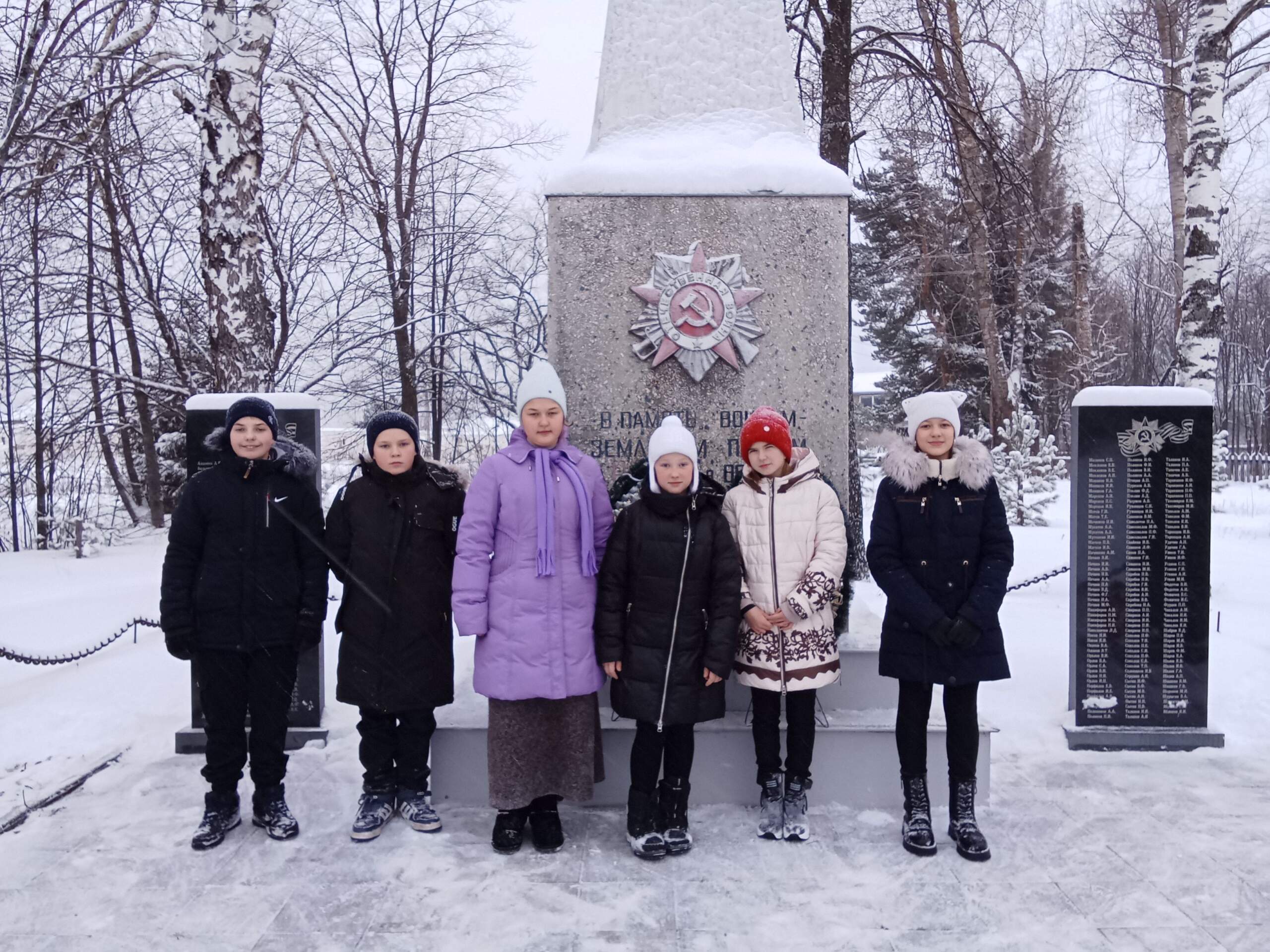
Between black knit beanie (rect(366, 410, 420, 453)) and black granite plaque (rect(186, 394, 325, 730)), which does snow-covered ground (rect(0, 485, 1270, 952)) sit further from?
black knit beanie (rect(366, 410, 420, 453))

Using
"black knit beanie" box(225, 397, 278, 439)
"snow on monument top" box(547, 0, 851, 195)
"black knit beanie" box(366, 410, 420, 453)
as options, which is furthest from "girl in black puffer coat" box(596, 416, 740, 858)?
"snow on monument top" box(547, 0, 851, 195)

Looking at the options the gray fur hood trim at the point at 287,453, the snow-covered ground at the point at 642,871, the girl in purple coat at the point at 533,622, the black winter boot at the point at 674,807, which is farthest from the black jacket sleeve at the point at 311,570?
the black winter boot at the point at 674,807

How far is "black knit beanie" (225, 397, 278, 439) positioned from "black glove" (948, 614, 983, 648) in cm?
262

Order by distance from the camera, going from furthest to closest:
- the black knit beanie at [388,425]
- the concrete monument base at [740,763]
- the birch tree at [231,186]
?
1. the birch tree at [231,186]
2. the concrete monument base at [740,763]
3. the black knit beanie at [388,425]

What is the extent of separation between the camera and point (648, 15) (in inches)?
184

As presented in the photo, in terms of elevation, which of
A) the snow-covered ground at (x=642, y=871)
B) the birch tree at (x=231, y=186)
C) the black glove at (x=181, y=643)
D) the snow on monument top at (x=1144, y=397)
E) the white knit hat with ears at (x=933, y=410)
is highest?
the birch tree at (x=231, y=186)

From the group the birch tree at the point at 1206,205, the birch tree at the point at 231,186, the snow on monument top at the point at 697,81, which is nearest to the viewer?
the snow on monument top at the point at 697,81

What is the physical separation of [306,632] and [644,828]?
144 cm

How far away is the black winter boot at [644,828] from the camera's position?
10.6ft

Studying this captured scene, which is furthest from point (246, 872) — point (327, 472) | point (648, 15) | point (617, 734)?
point (327, 472)

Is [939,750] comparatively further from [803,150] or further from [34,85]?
[34,85]

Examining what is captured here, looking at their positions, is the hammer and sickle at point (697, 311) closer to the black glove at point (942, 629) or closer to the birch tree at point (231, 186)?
the black glove at point (942, 629)

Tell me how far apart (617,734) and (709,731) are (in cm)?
37

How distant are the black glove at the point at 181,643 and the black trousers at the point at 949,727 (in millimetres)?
2579
